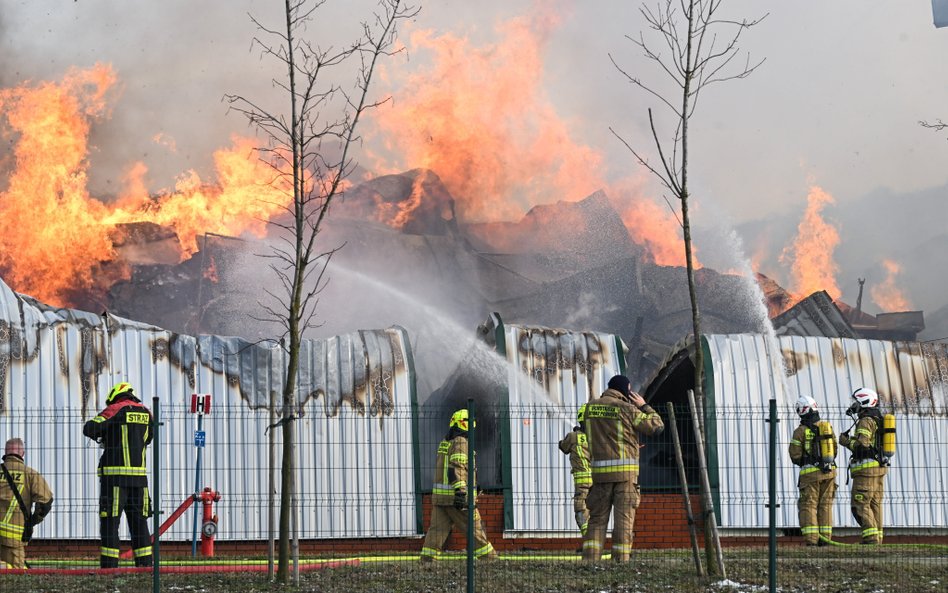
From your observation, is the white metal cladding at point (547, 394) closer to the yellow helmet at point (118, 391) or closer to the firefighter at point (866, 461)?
the firefighter at point (866, 461)

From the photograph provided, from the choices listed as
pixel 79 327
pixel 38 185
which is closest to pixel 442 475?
pixel 79 327

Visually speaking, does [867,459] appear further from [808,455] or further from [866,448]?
[808,455]

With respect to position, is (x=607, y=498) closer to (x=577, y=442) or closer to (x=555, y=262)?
(x=577, y=442)

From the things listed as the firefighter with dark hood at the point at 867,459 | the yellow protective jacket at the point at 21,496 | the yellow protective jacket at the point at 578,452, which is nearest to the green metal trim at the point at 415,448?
the yellow protective jacket at the point at 578,452

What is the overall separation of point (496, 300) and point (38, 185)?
41.0 ft

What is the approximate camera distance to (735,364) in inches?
763

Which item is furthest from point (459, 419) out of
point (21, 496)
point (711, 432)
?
point (711, 432)

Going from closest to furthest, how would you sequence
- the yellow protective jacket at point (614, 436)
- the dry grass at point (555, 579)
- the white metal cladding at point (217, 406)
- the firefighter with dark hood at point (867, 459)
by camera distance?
the dry grass at point (555, 579)
the yellow protective jacket at point (614, 436)
the firefighter with dark hood at point (867, 459)
the white metal cladding at point (217, 406)

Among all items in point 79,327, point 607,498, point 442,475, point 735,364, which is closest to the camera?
point 607,498

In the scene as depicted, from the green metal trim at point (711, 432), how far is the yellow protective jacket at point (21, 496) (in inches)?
335

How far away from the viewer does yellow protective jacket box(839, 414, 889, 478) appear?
16062 millimetres

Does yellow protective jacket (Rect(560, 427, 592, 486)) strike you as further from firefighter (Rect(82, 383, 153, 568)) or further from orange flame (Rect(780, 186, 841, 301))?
orange flame (Rect(780, 186, 841, 301))

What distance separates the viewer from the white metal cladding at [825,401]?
60.1 ft

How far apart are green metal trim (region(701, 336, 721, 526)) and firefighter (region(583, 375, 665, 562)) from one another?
15.2 ft
